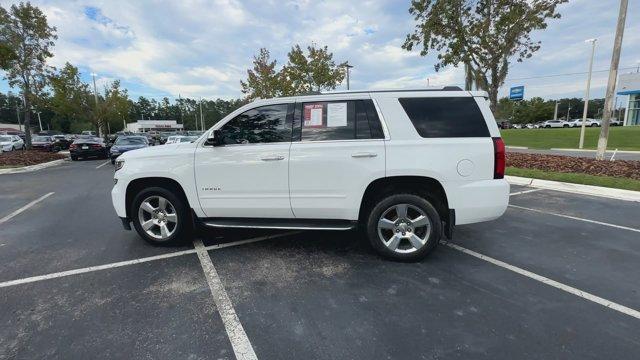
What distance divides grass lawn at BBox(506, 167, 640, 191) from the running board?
7.65 meters

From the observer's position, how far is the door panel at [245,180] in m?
4.07

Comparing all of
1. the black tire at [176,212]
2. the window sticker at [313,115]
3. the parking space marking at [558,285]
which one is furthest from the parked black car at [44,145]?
the parking space marking at [558,285]

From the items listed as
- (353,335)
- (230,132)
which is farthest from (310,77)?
(353,335)

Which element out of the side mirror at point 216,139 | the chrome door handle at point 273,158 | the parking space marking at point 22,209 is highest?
the side mirror at point 216,139

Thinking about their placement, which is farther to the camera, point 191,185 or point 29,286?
point 191,185

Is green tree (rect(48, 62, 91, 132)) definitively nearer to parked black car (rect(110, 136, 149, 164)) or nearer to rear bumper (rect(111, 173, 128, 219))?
parked black car (rect(110, 136, 149, 164))

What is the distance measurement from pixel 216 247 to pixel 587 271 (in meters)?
4.42

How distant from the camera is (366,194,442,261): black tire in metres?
3.88

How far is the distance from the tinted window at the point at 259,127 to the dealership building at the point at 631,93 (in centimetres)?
6226

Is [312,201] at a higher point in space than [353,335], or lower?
higher

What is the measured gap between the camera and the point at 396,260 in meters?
4.06

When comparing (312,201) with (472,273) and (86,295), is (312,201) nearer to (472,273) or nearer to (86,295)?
(472,273)

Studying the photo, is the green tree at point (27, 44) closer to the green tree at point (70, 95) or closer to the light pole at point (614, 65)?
the green tree at point (70, 95)

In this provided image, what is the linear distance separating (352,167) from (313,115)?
0.79 meters
